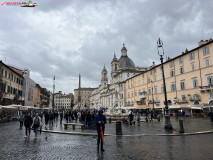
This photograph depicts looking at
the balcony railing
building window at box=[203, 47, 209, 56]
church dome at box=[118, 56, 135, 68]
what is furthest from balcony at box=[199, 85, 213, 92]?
church dome at box=[118, 56, 135, 68]

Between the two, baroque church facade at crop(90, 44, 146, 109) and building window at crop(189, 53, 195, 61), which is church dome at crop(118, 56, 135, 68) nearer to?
baroque church facade at crop(90, 44, 146, 109)

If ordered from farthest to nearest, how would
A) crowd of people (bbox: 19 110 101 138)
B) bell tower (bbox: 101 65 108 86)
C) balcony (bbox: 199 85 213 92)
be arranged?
1. bell tower (bbox: 101 65 108 86)
2. balcony (bbox: 199 85 213 92)
3. crowd of people (bbox: 19 110 101 138)

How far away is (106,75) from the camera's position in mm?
128125

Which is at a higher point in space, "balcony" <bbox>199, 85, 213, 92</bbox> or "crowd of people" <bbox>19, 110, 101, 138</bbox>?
"balcony" <bbox>199, 85, 213, 92</bbox>

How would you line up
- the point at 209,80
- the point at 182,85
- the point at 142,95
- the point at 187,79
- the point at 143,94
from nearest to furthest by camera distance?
1. the point at 209,80
2. the point at 187,79
3. the point at 182,85
4. the point at 143,94
5. the point at 142,95

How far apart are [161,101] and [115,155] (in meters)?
39.3

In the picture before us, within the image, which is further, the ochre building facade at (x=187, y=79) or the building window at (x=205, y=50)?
the building window at (x=205, y=50)

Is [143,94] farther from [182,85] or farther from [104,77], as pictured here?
[104,77]

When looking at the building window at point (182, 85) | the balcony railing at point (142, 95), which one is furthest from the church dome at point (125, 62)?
the building window at point (182, 85)

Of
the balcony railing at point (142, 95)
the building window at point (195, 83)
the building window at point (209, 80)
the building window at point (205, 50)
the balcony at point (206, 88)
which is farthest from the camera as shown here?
the balcony railing at point (142, 95)

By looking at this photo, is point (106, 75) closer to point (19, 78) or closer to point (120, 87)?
point (120, 87)

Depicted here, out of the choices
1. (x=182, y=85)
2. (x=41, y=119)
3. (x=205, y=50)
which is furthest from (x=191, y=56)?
(x=41, y=119)

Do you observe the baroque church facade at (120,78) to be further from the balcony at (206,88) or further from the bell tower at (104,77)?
the balcony at (206,88)

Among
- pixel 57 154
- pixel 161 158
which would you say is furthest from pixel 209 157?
pixel 57 154
